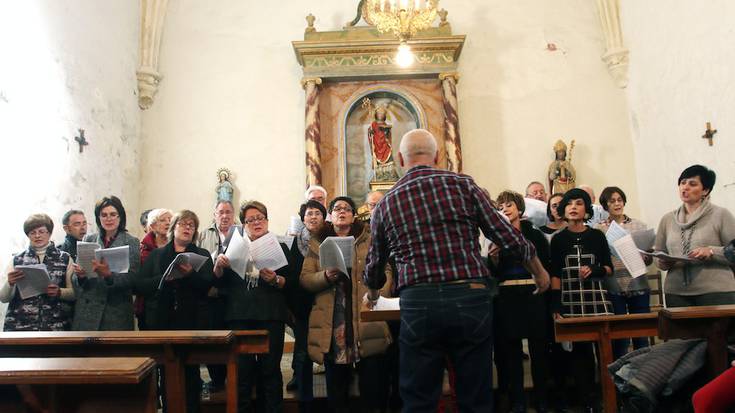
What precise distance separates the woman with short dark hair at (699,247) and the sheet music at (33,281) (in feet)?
13.3

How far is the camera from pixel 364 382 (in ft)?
12.0

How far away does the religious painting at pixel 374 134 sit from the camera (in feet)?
26.2

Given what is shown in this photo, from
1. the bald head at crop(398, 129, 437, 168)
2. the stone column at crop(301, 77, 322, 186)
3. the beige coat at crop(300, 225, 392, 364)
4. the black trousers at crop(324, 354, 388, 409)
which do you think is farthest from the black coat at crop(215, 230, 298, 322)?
the stone column at crop(301, 77, 322, 186)

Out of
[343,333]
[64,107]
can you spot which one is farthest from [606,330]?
[64,107]

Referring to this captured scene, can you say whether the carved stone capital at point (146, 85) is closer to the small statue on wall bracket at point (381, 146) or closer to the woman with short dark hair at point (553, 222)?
the small statue on wall bracket at point (381, 146)

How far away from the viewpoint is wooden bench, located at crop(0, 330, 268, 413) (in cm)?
290

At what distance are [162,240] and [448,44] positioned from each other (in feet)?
16.6

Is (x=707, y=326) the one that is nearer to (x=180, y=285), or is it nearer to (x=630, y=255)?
(x=630, y=255)

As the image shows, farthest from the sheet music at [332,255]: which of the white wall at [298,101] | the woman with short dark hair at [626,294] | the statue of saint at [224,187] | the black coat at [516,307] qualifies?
the white wall at [298,101]

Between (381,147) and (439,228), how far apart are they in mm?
5662

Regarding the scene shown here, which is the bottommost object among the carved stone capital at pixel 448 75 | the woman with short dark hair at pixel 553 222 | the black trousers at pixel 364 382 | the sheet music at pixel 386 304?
the black trousers at pixel 364 382

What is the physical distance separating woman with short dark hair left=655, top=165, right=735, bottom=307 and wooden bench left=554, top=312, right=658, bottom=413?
1.93 ft

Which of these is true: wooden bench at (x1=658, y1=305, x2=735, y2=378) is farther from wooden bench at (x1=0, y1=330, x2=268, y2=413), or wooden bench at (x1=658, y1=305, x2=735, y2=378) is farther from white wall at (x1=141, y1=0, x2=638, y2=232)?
white wall at (x1=141, y1=0, x2=638, y2=232)

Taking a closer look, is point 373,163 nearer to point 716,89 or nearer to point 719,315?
point 716,89
